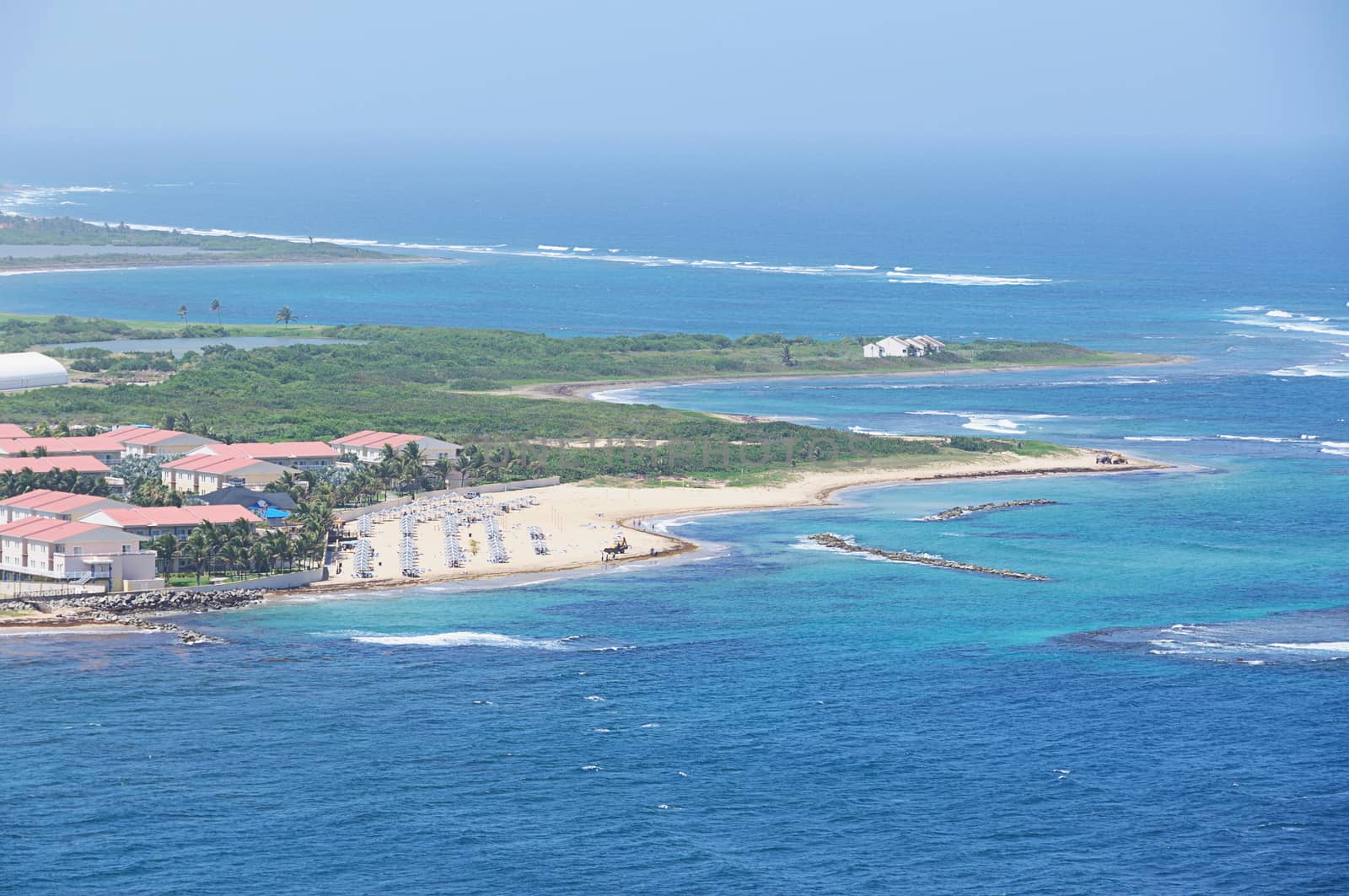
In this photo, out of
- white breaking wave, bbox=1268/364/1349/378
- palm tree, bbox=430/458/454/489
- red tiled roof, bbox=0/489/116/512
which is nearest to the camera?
red tiled roof, bbox=0/489/116/512

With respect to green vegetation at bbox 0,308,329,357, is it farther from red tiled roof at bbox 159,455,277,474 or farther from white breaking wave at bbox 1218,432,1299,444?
white breaking wave at bbox 1218,432,1299,444

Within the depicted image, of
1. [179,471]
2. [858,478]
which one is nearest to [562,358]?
[858,478]

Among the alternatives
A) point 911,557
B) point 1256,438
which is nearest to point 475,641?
point 911,557

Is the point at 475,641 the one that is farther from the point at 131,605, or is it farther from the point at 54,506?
the point at 54,506

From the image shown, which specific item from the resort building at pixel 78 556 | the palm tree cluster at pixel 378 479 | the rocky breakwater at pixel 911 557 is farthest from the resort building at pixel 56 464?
the rocky breakwater at pixel 911 557

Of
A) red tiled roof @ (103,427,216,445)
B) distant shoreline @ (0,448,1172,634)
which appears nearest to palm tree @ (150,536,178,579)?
distant shoreline @ (0,448,1172,634)
